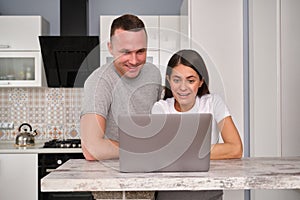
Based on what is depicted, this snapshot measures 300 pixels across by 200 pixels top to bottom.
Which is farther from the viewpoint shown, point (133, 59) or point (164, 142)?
point (133, 59)

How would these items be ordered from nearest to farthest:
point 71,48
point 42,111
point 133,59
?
point 133,59 → point 71,48 → point 42,111

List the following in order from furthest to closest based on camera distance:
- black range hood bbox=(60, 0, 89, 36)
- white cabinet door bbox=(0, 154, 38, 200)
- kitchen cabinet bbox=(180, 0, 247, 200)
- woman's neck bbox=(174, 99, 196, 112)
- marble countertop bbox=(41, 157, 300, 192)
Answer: black range hood bbox=(60, 0, 89, 36), white cabinet door bbox=(0, 154, 38, 200), kitchen cabinet bbox=(180, 0, 247, 200), woman's neck bbox=(174, 99, 196, 112), marble countertop bbox=(41, 157, 300, 192)

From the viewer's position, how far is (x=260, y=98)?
3.43 metres

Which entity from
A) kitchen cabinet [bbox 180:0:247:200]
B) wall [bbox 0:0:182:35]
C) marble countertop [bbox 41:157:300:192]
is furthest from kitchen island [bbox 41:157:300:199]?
wall [bbox 0:0:182:35]

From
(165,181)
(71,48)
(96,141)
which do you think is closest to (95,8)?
(71,48)

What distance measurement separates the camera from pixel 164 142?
1438mm

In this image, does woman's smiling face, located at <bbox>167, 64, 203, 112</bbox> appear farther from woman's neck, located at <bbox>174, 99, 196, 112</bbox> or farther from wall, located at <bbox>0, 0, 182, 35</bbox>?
wall, located at <bbox>0, 0, 182, 35</bbox>

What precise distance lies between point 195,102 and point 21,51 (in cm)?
286

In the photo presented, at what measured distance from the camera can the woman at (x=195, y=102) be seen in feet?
5.71

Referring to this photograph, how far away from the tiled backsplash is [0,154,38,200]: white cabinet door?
26.9 inches

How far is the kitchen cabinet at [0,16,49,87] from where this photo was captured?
174 inches

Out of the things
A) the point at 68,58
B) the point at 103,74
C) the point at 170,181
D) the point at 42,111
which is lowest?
the point at 170,181

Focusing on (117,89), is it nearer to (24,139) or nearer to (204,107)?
(204,107)

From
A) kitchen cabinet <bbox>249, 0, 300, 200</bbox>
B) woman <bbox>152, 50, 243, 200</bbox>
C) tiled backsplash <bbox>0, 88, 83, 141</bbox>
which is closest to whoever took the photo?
woman <bbox>152, 50, 243, 200</bbox>
